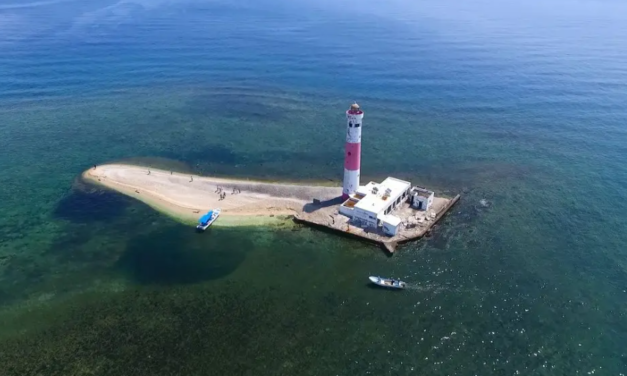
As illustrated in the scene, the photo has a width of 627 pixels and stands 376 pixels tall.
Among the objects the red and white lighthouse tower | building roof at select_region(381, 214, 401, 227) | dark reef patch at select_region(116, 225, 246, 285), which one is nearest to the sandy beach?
the red and white lighthouse tower

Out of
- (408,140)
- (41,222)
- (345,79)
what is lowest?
(41,222)

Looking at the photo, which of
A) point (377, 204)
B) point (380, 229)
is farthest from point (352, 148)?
point (380, 229)

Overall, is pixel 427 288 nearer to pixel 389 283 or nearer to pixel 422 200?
pixel 389 283

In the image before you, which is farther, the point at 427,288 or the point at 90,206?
the point at 90,206

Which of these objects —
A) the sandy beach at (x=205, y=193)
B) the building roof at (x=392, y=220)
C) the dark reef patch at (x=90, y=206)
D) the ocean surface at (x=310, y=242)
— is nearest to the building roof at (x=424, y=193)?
the ocean surface at (x=310, y=242)

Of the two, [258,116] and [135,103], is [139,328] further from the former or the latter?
[135,103]

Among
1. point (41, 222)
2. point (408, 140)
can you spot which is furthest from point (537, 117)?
point (41, 222)

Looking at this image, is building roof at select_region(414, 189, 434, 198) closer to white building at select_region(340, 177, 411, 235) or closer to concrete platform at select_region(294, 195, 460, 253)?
white building at select_region(340, 177, 411, 235)
